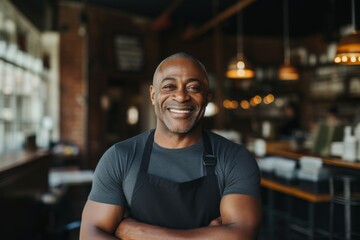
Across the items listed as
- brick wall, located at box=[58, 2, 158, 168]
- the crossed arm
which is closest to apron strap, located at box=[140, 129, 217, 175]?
the crossed arm

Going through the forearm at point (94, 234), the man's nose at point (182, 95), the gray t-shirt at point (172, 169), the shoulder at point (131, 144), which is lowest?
the forearm at point (94, 234)

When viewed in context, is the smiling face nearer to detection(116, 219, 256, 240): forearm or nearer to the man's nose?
the man's nose

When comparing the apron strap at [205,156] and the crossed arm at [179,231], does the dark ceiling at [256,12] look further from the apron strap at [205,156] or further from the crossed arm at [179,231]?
the crossed arm at [179,231]

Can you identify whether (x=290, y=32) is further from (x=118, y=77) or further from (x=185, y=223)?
(x=185, y=223)

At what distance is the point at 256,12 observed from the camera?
24.7 feet

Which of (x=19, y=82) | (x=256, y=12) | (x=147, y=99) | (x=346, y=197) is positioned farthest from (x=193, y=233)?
(x=147, y=99)

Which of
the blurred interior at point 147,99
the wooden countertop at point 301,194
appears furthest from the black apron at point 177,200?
the wooden countertop at point 301,194

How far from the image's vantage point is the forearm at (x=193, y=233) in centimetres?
131

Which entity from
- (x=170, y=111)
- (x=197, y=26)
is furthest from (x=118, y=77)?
(x=170, y=111)

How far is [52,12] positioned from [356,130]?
4984mm

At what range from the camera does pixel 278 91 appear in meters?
9.59

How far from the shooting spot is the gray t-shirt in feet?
4.58

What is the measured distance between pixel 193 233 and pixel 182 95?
0.50 metres

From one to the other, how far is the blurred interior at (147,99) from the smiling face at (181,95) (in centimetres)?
179
